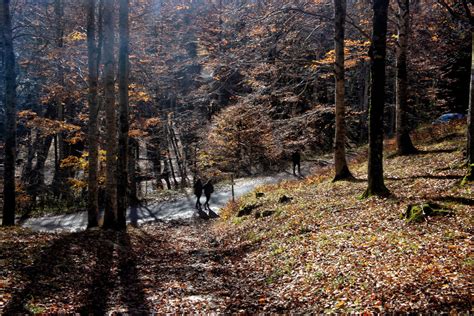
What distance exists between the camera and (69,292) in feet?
25.5

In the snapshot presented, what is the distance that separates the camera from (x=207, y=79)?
32688 millimetres

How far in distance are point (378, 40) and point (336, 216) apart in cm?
514

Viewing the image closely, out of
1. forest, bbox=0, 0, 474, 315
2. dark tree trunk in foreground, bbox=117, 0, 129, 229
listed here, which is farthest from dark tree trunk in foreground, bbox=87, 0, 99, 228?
dark tree trunk in foreground, bbox=117, 0, 129, 229

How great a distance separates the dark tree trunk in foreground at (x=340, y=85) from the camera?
51.0 ft

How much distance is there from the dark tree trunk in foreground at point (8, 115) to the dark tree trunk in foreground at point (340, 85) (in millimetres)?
11970

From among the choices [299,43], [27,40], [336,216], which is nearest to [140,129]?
[27,40]

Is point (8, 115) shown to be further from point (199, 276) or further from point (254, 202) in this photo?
point (254, 202)

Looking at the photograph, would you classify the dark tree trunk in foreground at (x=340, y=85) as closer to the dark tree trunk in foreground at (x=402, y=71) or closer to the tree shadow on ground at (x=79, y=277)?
the dark tree trunk in foreground at (x=402, y=71)

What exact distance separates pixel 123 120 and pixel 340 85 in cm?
838

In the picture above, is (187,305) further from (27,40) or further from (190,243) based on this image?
(27,40)

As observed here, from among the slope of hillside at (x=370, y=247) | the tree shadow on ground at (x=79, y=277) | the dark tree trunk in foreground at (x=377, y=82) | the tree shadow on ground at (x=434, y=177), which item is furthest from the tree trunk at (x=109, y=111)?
the tree shadow on ground at (x=434, y=177)

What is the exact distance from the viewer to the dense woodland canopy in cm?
1458

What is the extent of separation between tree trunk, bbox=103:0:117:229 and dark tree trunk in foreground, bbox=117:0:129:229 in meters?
0.34

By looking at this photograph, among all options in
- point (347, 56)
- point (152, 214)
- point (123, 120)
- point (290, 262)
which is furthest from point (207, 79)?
point (290, 262)
